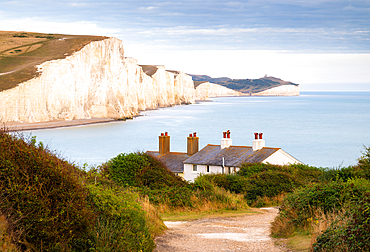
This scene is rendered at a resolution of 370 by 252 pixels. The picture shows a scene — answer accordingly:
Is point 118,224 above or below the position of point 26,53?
below

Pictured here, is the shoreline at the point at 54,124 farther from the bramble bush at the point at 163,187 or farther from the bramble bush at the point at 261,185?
the bramble bush at the point at 163,187

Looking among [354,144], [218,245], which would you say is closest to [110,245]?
[218,245]

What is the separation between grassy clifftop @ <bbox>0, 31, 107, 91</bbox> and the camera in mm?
92875

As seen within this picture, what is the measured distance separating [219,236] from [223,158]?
2245cm

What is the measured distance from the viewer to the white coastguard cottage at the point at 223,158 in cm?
3172

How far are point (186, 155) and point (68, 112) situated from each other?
225 feet

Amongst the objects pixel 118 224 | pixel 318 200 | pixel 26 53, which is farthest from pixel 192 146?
pixel 26 53

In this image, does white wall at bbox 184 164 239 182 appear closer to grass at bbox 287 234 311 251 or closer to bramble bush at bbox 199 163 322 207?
bramble bush at bbox 199 163 322 207

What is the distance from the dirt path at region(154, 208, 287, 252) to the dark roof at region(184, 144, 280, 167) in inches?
712

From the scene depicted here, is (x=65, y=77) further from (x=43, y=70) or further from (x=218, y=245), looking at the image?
(x=218, y=245)

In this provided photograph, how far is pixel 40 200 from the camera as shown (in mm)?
6145

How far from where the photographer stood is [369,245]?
5777 mm

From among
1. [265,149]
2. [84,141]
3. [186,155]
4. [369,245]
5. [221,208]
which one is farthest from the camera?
[84,141]

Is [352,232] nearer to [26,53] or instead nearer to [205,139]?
[205,139]
